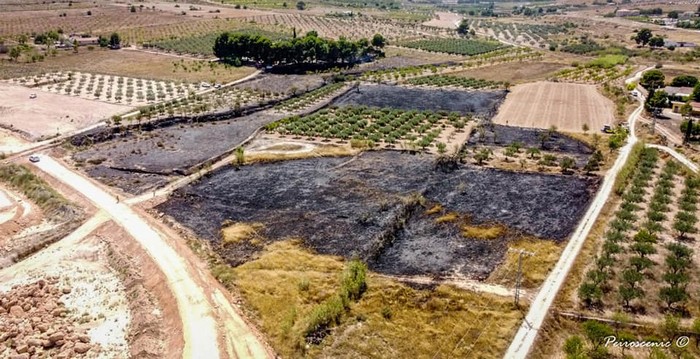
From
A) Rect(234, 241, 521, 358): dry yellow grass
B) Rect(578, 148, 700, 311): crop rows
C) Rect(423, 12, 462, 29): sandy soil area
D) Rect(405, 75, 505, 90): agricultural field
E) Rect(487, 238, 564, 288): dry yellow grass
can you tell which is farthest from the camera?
Rect(423, 12, 462, 29): sandy soil area

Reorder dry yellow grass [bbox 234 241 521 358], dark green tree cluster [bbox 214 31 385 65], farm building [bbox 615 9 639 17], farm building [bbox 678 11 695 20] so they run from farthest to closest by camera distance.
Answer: farm building [bbox 615 9 639 17]
farm building [bbox 678 11 695 20]
dark green tree cluster [bbox 214 31 385 65]
dry yellow grass [bbox 234 241 521 358]

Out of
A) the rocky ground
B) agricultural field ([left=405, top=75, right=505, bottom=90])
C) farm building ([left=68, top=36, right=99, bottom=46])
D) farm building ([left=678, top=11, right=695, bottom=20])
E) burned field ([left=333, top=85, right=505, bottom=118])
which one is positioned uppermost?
farm building ([left=678, top=11, right=695, bottom=20])

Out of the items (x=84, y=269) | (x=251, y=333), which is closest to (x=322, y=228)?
(x=251, y=333)

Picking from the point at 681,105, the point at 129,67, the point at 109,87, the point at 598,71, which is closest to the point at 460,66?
the point at 598,71

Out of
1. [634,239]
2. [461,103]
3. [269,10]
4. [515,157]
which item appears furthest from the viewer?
[269,10]

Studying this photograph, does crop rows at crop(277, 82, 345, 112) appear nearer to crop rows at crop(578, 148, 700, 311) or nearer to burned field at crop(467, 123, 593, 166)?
burned field at crop(467, 123, 593, 166)

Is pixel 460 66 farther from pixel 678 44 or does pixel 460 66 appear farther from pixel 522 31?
pixel 522 31

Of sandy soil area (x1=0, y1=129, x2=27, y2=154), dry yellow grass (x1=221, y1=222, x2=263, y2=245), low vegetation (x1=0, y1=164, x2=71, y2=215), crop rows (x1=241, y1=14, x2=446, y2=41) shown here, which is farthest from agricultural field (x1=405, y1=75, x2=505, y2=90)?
low vegetation (x1=0, y1=164, x2=71, y2=215)

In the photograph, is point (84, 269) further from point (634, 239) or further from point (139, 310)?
point (634, 239)
